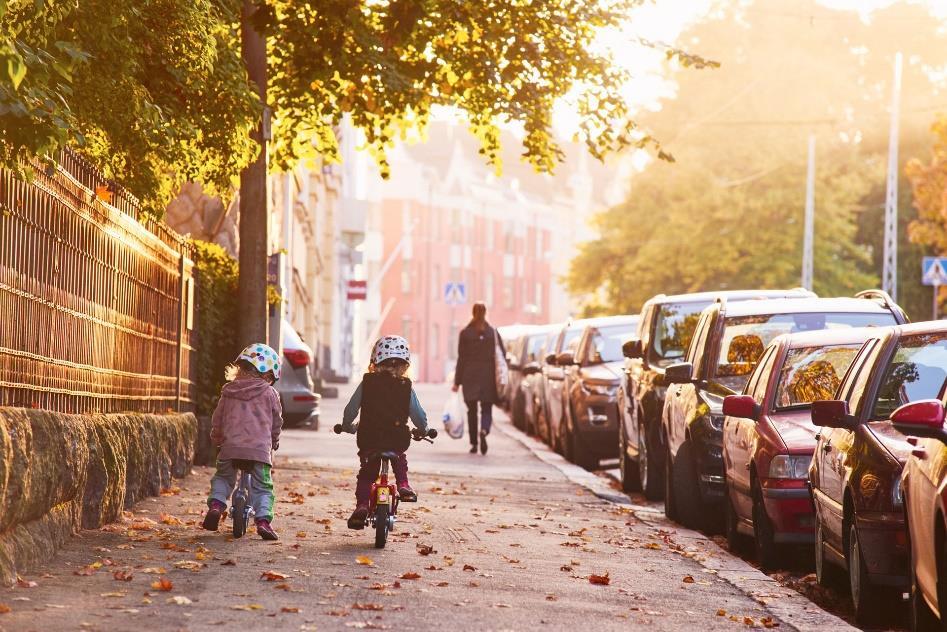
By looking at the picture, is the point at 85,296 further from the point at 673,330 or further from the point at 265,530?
the point at 673,330

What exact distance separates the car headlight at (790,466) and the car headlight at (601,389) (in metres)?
10.8

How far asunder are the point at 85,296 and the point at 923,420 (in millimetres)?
6237

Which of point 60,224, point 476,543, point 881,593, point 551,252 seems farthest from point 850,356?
point 551,252

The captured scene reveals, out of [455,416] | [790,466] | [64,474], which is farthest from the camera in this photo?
[455,416]

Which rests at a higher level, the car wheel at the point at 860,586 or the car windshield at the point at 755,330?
the car windshield at the point at 755,330

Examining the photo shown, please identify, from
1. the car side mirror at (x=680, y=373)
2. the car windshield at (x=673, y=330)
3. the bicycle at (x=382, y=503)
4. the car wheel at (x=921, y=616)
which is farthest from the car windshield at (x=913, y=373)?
the car windshield at (x=673, y=330)

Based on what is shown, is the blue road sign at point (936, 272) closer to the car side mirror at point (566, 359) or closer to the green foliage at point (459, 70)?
the car side mirror at point (566, 359)

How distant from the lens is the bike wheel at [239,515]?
11.8 m

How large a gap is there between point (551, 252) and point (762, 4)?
5506 centimetres

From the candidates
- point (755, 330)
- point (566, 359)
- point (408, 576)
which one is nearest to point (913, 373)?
point (408, 576)

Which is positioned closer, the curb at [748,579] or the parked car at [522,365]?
the curb at [748,579]

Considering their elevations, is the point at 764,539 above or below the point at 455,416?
below

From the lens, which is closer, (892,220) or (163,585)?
(163,585)

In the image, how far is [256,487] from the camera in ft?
39.6
